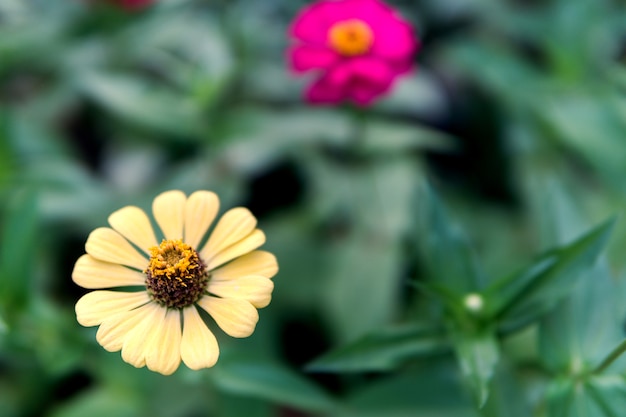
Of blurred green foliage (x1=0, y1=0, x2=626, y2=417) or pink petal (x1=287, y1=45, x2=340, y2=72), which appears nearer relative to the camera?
blurred green foliage (x1=0, y1=0, x2=626, y2=417)

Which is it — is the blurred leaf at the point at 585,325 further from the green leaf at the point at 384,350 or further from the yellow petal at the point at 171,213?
the yellow petal at the point at 171,213

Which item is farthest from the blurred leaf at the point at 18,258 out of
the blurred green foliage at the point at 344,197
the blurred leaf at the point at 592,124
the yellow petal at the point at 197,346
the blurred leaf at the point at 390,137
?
the blurred leaf at the point at 592,124

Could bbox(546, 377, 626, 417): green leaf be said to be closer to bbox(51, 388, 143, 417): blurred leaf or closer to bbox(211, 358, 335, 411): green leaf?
bbox(211, 358, 335, 411): green leaf

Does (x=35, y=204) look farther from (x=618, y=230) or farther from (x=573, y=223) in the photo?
(x=618, y=230)

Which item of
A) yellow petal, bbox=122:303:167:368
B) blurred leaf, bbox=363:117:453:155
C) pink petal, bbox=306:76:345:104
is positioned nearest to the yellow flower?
yellow petal, bbox=122:303:167:368

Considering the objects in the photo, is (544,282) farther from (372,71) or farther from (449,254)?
(372,71)

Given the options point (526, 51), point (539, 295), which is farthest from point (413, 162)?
point (526, 51)

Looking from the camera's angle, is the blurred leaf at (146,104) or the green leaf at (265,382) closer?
the green leaf at (265,382)

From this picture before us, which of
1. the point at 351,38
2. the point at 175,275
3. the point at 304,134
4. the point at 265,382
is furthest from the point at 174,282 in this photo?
the point at 304,134
